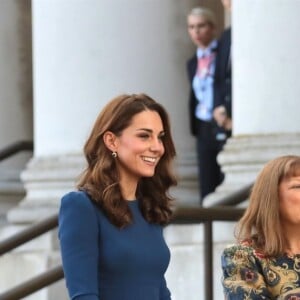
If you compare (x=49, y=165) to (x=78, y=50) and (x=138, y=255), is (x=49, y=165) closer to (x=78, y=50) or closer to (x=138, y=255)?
(x=78, y=50)

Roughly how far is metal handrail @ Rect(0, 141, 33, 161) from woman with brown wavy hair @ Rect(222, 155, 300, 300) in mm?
7914

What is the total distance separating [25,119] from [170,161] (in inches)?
342

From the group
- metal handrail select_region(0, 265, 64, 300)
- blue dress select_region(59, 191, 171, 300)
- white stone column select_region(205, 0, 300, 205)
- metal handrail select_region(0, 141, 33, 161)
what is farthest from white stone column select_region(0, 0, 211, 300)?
blue dress select_region(59, 191, 171, 300)

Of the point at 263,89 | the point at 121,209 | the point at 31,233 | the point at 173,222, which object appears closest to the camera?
the point at 121,209

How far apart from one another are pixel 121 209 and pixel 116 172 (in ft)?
0.49

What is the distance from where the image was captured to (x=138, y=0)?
413 inches

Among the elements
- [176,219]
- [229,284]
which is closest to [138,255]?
[229,284]

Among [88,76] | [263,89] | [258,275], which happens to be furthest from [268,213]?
[88,76]

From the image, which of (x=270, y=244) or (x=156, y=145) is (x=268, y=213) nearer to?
(x=270, y=244)

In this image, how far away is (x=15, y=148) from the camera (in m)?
12.6

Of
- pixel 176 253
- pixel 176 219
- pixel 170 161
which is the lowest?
pixel 176 253

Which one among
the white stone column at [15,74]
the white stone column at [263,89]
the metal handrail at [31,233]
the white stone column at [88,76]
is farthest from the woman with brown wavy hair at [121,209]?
the white stone column at [15,74]

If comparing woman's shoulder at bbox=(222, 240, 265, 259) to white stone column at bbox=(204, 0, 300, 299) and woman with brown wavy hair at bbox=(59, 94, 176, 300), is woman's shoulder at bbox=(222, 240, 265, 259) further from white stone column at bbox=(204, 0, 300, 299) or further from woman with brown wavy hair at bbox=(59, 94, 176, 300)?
white stone column at bbox=(204, 0, 300, 299)

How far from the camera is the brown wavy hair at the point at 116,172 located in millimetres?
4512
